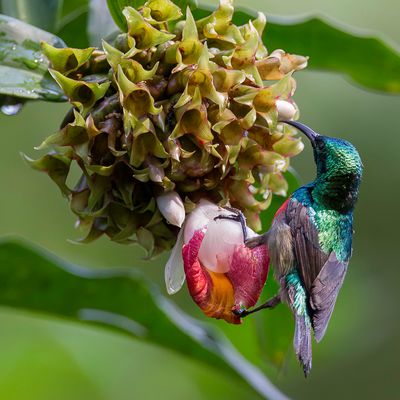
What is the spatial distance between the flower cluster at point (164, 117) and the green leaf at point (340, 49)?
25cm

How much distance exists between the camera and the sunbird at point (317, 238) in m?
2.52

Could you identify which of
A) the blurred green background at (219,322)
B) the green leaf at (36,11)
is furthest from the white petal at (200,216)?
the blurred green background at (219,322)

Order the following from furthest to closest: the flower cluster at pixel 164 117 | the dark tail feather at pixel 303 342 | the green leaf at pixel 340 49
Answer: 1. the green leaf at pixel 340 49
2. the dark tail feather at pixel 303 342
3. the flower cluster at pixel 164 117

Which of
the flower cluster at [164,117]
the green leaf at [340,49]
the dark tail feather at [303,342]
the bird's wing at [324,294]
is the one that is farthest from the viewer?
the green leaf at [340,49]

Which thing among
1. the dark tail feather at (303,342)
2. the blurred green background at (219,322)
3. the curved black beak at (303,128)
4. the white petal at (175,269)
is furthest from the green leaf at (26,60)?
the blurred green background at (219,322)

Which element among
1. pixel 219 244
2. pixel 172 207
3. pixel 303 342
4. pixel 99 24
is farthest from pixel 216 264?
pixel 99 24

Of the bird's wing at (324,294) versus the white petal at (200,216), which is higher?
the white petal at (200,216)

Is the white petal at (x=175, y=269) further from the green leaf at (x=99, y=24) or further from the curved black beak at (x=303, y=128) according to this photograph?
the green leaf at (x=99, y=24)

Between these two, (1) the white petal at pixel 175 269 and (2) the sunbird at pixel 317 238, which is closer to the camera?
(1) the white petal at pixel 175 269

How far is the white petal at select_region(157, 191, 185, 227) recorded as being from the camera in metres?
2.25

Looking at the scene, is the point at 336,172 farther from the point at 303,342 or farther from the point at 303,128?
the point at 303,342

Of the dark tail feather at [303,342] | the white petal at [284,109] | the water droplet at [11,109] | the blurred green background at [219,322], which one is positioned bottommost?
the blurred green background at [219,322]

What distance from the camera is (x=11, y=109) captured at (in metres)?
2.29

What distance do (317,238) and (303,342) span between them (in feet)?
1.18
